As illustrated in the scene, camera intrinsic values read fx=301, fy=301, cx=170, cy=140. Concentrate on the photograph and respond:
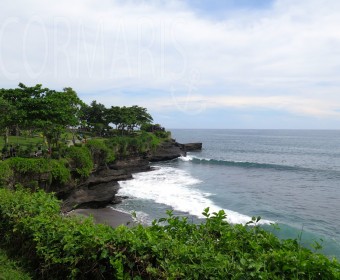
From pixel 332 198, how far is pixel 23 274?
30.0 m

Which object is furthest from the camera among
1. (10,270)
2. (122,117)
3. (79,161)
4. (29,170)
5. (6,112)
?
(122,117)

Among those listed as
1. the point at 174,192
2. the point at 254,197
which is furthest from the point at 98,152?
the point at 254,197

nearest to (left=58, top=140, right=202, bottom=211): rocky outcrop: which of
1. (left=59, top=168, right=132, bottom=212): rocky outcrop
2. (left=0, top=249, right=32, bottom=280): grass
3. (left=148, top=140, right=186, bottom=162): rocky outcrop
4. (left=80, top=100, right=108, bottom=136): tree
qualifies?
(left=59, top=168, right=132, bottom=212): rocky outcrop

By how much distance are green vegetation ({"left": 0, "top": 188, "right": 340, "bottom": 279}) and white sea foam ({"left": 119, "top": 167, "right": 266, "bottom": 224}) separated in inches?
648

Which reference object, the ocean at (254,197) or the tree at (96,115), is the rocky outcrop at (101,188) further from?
the tree at (96,115)

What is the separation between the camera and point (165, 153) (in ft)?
194

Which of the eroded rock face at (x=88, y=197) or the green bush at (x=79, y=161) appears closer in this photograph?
the eroded rock face at (x=88, y=197)

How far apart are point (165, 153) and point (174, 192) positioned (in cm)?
2921

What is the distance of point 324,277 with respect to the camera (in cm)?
342

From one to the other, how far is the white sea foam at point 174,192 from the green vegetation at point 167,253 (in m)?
16.5

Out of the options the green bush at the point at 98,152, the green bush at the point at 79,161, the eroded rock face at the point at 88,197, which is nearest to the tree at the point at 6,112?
the green bush at the point at 79,161

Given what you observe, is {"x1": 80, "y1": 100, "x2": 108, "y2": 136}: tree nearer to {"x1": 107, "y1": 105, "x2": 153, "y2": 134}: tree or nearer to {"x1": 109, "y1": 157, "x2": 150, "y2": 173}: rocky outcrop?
{"x1": 107, "y1": 105, "x2": 153, "y2": 134}: tree

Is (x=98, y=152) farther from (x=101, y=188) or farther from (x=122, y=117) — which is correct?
(x=122, y=117)

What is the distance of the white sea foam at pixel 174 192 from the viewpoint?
24000mm
